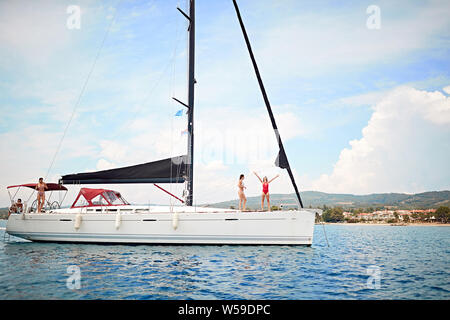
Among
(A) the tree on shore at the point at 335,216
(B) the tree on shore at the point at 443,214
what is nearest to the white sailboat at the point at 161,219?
(A) the tree on shore at the point at 335,216

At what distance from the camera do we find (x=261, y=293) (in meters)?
6.98

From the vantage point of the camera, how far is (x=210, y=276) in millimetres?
8477

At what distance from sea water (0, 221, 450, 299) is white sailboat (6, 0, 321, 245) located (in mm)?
1008

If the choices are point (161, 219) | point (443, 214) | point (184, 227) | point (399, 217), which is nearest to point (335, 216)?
point (399, 217)

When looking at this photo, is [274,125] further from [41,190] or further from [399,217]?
[399,217]

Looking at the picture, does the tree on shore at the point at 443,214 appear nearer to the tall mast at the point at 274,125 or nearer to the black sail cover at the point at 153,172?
the tall mast at the point at 274,125

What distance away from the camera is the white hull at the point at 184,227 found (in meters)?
13.4

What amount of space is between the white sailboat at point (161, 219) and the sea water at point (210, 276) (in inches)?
39.7

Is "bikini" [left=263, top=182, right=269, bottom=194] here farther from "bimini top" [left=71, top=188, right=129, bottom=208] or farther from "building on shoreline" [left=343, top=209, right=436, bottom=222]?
"building on shoreline" [left=343, top=209, right=436, bottom=222]

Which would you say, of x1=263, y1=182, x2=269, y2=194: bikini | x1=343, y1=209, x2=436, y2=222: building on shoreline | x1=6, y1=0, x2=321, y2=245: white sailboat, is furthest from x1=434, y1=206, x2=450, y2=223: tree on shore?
x1=263, y1=182, x2=269, y2=194: bikini

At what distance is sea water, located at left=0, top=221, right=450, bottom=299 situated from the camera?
23.1ft

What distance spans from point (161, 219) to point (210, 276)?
240 inches

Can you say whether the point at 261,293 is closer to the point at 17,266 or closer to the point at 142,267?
the point at 142,267

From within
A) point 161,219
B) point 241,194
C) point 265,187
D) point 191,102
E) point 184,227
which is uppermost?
point 191,102
